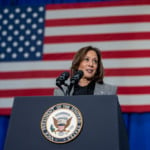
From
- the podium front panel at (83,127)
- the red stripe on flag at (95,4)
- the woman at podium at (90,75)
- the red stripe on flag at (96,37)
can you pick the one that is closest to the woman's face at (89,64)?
the woman at podium at (90,75)

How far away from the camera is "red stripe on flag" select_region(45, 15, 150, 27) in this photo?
356cm

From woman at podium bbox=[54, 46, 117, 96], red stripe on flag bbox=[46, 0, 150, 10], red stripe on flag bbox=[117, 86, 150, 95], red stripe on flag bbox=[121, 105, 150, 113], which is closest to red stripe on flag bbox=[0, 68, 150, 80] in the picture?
red stripe on flag bbox=[117, 86, 150, 95]

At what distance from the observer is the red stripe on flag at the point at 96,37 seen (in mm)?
3506

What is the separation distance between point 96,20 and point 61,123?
2296 millimetres

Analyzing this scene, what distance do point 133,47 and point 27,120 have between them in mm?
2099

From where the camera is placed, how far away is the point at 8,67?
12.2ft

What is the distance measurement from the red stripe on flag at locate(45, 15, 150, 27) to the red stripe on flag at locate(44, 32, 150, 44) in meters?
0.13

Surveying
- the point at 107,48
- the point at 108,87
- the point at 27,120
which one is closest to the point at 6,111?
the point at 107,48

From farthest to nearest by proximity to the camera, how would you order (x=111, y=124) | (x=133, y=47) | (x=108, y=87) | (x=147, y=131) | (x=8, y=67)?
(x=8, y=67), (x=133, y=47), (x=147, y=131), (x=108, y=87), (x=111, y=124)

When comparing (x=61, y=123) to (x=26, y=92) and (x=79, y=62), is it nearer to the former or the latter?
(x=79, y=62)

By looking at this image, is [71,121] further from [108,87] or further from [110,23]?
[110,23]

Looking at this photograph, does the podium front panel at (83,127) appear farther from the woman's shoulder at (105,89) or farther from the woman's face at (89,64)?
the woman's face at (89,64)

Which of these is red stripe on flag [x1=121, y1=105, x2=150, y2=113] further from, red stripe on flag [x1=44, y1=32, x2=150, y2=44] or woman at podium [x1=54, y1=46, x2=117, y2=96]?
woman at podium [x1=54, y1=46, x2=117, y2=96]

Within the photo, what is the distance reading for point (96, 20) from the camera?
3668mm
